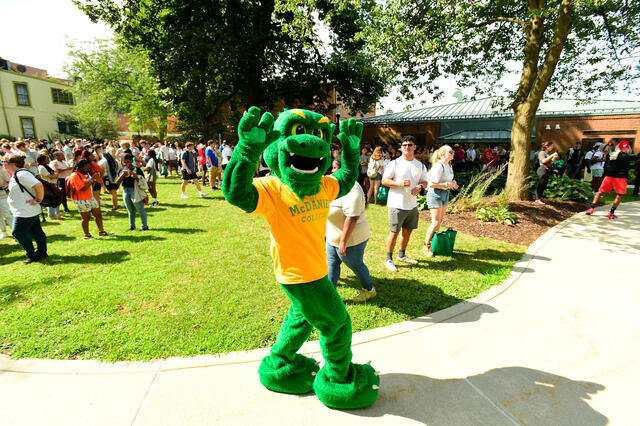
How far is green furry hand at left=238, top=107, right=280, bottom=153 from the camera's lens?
6.24ft

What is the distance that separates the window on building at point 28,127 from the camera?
29062 mm

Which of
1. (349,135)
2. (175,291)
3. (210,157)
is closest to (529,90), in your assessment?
(349,135)

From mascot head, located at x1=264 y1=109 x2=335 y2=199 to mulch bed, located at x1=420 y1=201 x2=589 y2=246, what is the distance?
19.7ft

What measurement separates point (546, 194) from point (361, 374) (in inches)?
429

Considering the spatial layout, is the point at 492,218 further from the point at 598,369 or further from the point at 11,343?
the point at 11,343

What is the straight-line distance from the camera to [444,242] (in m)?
5.56

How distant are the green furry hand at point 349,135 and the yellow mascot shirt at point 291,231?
556 millimetres

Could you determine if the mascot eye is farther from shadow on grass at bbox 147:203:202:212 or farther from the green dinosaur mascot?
shadow on grass at bbox 147:203:202:212

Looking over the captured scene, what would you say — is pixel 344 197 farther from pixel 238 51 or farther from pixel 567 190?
pixel 238 51

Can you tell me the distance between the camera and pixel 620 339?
3.33 meters

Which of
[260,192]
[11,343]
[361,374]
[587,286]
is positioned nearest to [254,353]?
[361,374]

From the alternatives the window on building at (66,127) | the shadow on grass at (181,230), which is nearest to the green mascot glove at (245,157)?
the shadow on grass at (181,230)

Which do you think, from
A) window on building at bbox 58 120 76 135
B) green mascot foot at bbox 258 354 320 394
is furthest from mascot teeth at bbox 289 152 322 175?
window on building at bbox 58 120 76 135

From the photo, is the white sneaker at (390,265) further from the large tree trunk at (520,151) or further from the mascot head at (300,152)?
the large tree trunk at (520,151)
